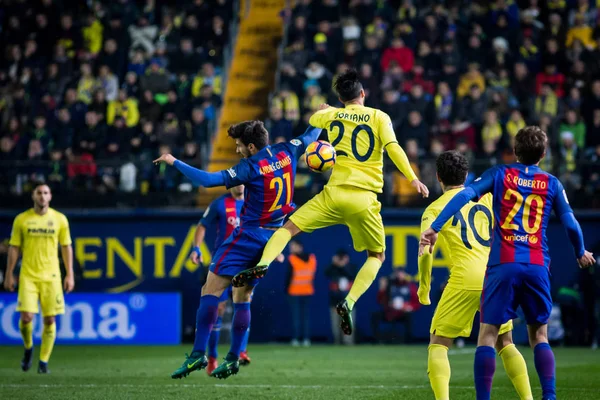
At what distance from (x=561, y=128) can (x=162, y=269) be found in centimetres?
811

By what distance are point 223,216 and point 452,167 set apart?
523 centimetres

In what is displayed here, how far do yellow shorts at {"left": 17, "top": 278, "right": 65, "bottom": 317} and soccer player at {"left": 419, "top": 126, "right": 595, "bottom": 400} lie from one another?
7.15m

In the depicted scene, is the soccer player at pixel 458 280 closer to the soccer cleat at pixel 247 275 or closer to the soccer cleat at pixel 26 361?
the soccer cleat at pixel 247 275

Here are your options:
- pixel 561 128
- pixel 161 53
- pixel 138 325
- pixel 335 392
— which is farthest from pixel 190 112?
pixel 335 392

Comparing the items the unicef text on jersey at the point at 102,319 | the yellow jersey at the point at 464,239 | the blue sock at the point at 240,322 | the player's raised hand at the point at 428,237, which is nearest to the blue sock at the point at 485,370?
the yellow jersey at the point at 464,239

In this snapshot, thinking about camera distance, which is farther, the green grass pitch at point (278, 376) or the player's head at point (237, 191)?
the player's head at point (237, 191)

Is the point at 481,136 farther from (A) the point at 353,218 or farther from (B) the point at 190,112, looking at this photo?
(A) the point at 353,218

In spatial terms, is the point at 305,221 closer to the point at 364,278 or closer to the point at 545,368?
the point at 364,278

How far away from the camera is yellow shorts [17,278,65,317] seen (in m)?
13.6

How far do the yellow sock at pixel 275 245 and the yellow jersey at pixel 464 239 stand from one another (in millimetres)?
1509

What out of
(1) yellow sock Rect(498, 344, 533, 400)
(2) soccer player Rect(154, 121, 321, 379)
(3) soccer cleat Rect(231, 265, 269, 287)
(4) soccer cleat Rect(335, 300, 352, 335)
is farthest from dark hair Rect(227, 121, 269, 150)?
(1) yellow sock Rect(498, 344, 533, 400)

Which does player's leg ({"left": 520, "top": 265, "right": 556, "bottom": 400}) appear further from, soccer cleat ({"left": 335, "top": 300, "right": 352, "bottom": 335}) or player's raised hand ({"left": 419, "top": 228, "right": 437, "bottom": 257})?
soccer cleat ({"left": 335, "top": 300, "right": 352, "bottom": 335})

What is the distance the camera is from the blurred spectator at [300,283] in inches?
768

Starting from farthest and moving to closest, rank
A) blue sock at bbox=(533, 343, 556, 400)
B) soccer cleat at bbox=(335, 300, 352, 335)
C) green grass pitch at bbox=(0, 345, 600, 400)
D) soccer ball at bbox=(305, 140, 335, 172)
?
green grass pitch at bbox=(0, 345, 600, 400) → soccer ball at bbox=(305, 140, 335, 172) → soccer cleat at bbox=(335, 300, 352, 335) → blue sock at bbox=(533, 343, 556, 400)
